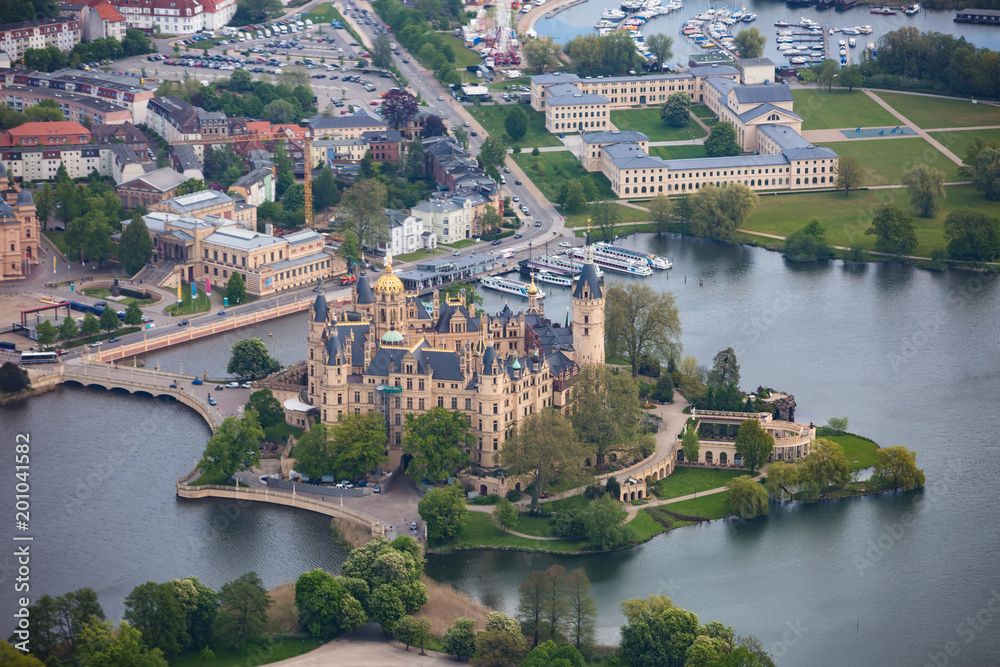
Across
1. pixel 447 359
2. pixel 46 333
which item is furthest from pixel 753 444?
pixel 46 333

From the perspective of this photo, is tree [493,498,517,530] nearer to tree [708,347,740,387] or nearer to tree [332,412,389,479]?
tree [332,412,389,479]

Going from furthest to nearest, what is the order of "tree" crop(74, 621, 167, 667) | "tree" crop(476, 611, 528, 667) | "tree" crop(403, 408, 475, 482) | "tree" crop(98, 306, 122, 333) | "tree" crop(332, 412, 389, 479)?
"tree" crop(98, 306, 122, 333), "tree" crop(332, 412, 389, 479), "tree" crop(403, 408, 475, 482), "tree" crop(476, 611, 528, 667), "tree" crop(74, 621, 167, 667)

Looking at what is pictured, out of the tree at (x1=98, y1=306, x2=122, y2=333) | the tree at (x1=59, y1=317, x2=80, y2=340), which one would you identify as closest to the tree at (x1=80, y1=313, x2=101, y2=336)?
the tree at (x1=98, y1=306, x2=122, y2=333)

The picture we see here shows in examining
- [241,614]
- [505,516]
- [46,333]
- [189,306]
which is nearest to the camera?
[241,614]

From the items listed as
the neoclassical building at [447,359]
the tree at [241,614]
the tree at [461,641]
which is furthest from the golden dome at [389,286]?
the tree at [461,641]

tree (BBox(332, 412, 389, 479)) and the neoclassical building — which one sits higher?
the neoclassical building

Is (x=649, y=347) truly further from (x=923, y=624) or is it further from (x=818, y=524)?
(x=923, y=624)

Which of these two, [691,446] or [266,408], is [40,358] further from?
[691,446]
